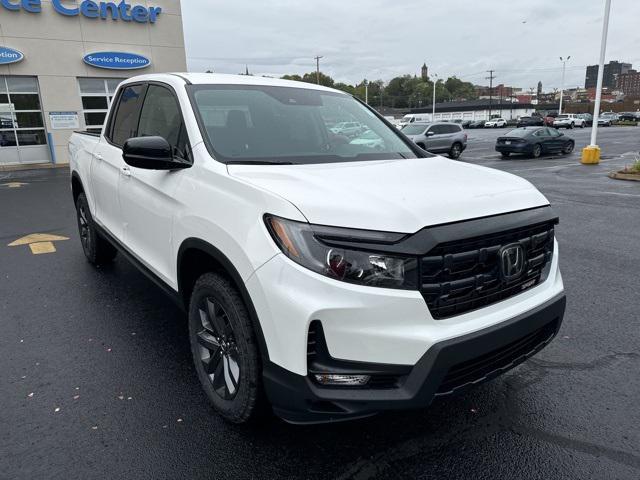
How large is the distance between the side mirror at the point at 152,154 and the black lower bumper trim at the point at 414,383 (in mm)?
1442

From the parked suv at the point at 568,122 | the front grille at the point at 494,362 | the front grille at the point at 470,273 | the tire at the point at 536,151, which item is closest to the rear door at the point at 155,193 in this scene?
the front grille at the point at 470,273

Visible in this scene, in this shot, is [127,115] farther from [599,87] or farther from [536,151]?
[536,151]

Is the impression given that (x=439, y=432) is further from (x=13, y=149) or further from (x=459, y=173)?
(x=13, y=149)

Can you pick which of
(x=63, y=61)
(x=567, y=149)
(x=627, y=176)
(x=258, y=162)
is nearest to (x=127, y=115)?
(x=258, y=162)

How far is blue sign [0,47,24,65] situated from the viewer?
751 inches

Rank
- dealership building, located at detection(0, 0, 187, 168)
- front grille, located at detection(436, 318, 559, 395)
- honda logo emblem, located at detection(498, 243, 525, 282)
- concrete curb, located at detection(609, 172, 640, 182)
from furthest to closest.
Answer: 1. dealership building, located at detection(0, 0, 187, 168)
2. concrete curb, located at detection(609, 172, 640, 182)
3. honda logo emblem, located at detection(498, 243, 525, 282)
4. front grille, located at detection(436, 318, 559, 395)

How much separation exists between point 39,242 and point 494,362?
6.70 m

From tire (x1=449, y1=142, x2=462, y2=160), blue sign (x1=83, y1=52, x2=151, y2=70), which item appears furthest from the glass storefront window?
tire (x1=449, y1=142, x2=462, y2=160)

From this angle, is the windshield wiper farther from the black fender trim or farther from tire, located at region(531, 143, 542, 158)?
tire, located at region(531, 143, 542, 158)

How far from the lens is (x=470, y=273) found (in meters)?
2.26

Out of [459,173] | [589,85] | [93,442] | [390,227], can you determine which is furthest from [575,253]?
[589,85]

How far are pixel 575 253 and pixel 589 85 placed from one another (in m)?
196

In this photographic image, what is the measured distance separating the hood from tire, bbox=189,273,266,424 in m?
0.61

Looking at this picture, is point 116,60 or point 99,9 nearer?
point 99,9
